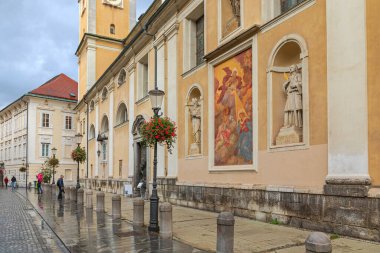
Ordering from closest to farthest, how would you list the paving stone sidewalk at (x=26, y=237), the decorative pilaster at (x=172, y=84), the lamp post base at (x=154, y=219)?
the paving stone sidewalk at (x=26, y=237) < the lamp post base at (x=154, y=219) < the decorative pilaster at (x=172, y=84)

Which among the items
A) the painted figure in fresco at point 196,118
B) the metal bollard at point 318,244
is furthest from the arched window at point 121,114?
the metal bollard at point 318,244

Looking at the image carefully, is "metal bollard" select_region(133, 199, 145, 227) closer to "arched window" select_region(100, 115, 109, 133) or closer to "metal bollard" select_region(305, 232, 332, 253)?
"metal bollard" select_region(305, 232, 332, 253)

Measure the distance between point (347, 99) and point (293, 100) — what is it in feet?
6.24

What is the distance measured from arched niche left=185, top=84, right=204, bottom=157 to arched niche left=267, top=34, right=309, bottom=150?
186 inches

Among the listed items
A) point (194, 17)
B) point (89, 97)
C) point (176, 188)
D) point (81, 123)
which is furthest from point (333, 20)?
point (81, 123)

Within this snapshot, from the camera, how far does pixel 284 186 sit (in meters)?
10.4

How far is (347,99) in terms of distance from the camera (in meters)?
8.64

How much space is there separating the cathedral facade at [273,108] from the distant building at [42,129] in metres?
33.5

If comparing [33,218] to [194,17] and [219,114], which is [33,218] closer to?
[219,114]

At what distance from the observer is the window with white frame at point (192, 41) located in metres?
17.2

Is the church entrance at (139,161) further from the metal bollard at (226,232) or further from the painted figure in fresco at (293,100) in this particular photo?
the metal bollard at (226,232)

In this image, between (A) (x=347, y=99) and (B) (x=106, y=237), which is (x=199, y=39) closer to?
(A) (x=347, y=99)

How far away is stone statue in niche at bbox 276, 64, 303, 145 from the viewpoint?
10.2 meters

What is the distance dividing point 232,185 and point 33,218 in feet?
24.6
